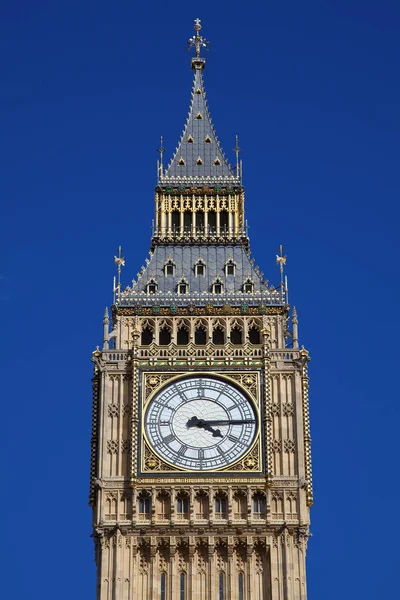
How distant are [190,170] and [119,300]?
20.7 feet

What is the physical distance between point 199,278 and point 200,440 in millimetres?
6317

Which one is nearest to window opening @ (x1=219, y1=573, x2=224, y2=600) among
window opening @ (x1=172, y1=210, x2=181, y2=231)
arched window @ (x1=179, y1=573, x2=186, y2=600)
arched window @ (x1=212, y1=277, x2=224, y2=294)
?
arched window @ (x1=179, y1=573, x2=186, y2=600)

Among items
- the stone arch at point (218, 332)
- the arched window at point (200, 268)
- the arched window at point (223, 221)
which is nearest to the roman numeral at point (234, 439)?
the stone arch at point (218, 332)

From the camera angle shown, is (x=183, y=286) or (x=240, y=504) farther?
(x=183, y=286)

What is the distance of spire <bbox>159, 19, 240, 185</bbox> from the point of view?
6619 cm

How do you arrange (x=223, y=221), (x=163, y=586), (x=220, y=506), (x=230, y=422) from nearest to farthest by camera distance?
1. (x=163, y=586)
2. (x=220, y=506)
3. (x=230, y=422)
4. (x=223, y=221)

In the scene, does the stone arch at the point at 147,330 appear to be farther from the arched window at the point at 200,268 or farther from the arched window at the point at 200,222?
the arched window at the point at 200,222

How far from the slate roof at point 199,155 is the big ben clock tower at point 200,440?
362 centimetres

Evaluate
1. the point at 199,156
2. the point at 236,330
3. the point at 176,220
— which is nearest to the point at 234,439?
the point at 236,330

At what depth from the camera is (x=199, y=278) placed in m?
63.3

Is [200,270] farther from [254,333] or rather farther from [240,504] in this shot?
[240,504]

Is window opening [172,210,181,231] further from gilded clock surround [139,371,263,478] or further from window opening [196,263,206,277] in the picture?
gilded clock surround [139,371,263,478]

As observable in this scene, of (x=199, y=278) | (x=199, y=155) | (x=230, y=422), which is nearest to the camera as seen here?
(x=230, y=422)

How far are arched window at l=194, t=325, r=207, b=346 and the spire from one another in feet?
20.4
